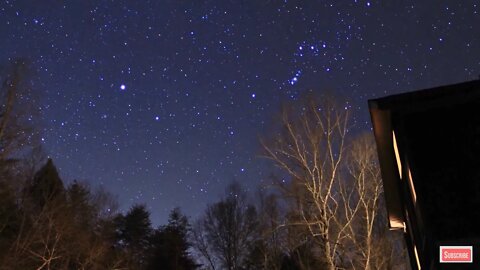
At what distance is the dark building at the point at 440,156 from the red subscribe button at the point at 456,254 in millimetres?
56

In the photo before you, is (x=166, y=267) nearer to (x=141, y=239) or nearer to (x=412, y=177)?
(x=141, y=239)

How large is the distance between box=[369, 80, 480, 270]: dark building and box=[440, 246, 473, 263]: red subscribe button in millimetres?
56

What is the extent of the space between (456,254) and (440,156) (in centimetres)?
144

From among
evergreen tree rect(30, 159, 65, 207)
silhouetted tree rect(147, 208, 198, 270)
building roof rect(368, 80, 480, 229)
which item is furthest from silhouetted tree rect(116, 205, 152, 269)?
building roof rect(368, 80, 480, 229)

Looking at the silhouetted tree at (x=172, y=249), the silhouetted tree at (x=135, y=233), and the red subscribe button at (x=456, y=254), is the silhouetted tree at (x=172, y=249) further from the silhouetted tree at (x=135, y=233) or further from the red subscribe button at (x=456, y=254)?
the red subscribe button at (x=456, y=254)

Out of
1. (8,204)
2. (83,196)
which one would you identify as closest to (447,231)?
(8,204)

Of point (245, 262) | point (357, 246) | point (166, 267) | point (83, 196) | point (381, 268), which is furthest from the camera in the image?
point (166, 267)

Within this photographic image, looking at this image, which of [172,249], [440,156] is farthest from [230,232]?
[440,156]

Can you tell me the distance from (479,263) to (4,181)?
63.7 ft

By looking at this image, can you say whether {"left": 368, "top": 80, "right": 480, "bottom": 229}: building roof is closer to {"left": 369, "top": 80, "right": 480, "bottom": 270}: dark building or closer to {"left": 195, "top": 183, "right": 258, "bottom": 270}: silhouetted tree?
{"left": 369, "top": 80, "right": 480, "bottom": 270}: dark building

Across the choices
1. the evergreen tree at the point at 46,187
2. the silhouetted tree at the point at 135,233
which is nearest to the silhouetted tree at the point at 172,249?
the silhouetted tree at the point at 135,233

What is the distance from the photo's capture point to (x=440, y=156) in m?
7.90

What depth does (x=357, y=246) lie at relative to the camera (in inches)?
807

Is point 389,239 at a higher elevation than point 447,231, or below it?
higher
